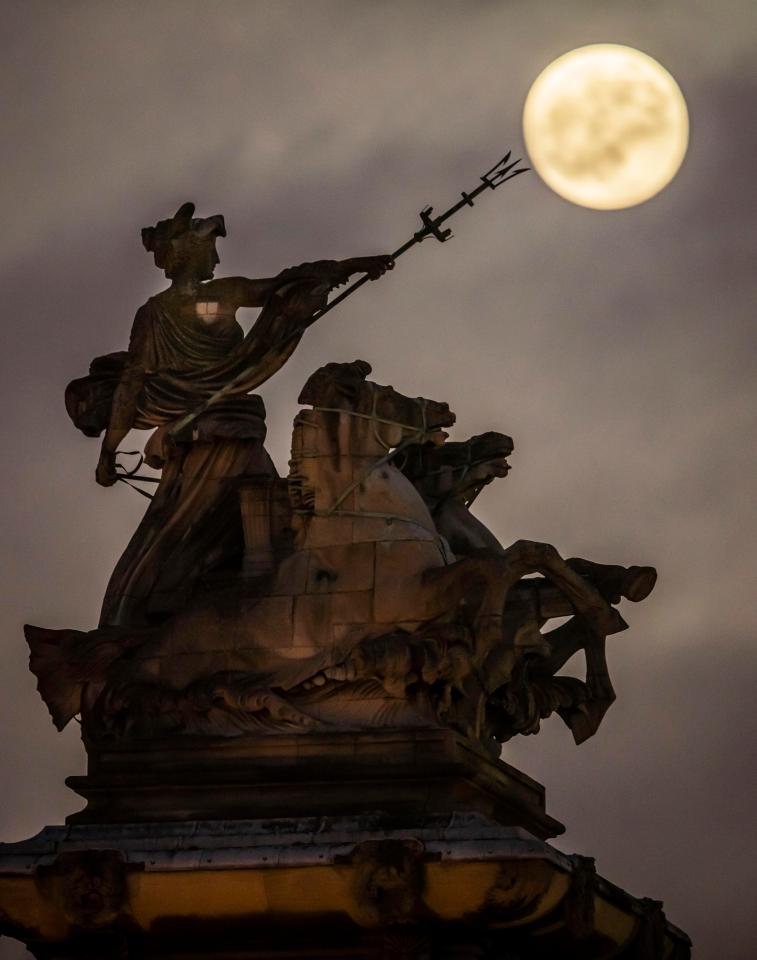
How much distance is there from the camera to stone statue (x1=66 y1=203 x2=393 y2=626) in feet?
80.4

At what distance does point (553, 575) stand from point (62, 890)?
5.07 meters

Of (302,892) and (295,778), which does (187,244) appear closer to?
(295,778)

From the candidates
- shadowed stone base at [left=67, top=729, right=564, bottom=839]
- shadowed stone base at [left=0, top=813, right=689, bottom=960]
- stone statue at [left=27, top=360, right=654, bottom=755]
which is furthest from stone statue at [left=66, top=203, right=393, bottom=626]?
shadowed stone base at [left=0, top=813, right=689, bottom=960]

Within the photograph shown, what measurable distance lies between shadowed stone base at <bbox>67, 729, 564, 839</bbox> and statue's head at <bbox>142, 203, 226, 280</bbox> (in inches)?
185

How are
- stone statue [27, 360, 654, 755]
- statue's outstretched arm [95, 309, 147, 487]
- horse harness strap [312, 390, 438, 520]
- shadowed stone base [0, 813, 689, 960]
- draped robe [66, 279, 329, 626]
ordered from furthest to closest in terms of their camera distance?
statue's outstretched arm [95, 309, 147, 487], draped robe [66, 279, 329, 626], horse harness strap [312, 390, 438, 520], stone statue [27, 360, 654, 755], shadowed stone base [0, 813, 689, 960]

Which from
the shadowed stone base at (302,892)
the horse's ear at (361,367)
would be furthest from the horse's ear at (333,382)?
the shadowed stone base at (302,892)

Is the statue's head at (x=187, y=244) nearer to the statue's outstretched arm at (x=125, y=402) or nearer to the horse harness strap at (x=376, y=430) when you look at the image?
the statue's outstretched arm at (x=125, y=402)

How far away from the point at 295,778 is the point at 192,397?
3941 millimetres

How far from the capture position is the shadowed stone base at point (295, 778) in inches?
885

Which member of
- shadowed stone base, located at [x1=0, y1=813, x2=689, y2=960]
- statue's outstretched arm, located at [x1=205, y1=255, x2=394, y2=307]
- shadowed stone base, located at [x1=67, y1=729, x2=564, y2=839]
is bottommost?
shadowed stone base, located at [x1=0, y1=813, x2=689, y2=960]

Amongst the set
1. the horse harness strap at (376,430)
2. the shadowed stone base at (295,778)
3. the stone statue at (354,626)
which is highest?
the horse harness strap at (376,430)

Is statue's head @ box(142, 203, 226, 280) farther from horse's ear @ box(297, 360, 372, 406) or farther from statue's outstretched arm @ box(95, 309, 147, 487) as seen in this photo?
horse's ear @ box(297, 360, 372, 406)

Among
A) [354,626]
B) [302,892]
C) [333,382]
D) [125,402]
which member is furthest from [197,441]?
[302,892]

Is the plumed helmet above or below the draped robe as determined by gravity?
above
